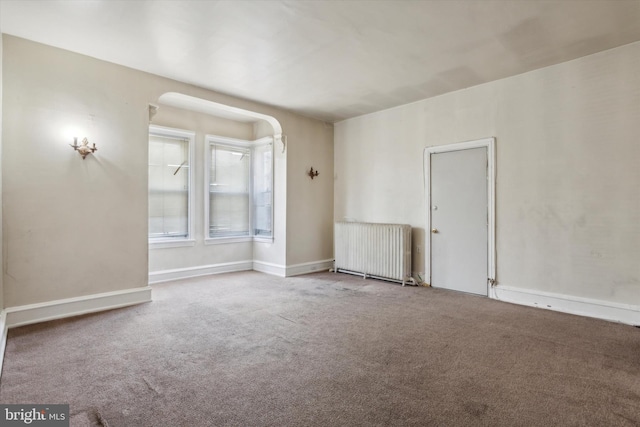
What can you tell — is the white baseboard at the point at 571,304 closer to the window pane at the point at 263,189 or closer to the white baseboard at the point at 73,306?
the window pane at the point at 263,189

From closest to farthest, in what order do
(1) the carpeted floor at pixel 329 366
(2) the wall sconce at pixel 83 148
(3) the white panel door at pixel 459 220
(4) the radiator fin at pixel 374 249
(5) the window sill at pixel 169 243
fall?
(1) the carpeted floor at pixel 329 366, (2) the wall sconce at pixel 83 148, (3) the white panel door at pixel 459 220, (4) the radiator fin at pixel 374 249, (5) the window sill at pixel 169 243

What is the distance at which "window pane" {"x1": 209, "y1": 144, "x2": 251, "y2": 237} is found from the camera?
6.05 m

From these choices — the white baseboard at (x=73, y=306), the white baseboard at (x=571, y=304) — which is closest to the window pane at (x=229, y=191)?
the white baseboard at (x=73, y=306)

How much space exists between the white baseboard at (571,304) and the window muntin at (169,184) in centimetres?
502

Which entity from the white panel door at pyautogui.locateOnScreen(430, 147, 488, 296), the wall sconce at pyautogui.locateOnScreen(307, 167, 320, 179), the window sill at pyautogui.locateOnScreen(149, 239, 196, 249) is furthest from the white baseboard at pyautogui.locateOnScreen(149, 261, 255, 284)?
the white panel door at pyautogui.locateOnScreen(430, 147, 488, 296)

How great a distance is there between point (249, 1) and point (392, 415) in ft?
10.2

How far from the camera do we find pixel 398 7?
272 centimetres

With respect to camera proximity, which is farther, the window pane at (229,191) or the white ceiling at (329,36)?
the window pane at (229,191)

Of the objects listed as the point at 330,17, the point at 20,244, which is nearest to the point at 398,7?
the point at 330,17

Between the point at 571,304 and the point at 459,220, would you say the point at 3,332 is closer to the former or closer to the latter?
the point at 459,220

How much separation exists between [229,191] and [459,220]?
410cm

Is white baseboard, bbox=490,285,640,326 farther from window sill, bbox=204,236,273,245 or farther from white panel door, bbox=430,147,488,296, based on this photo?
window sill, bbox=204,236,273,245

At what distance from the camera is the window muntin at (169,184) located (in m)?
5.41

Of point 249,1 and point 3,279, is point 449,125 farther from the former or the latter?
point 3,279
